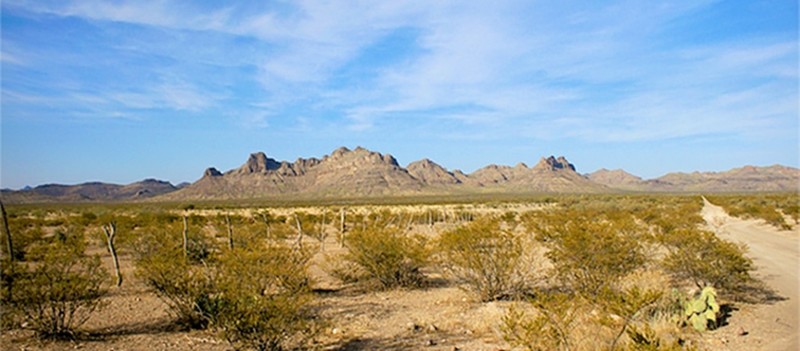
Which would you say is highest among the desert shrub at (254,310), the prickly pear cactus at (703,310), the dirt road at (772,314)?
the desert shrub at (254,310)

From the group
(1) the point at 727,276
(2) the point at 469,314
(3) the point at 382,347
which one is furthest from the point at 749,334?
(3) the point at 382,347

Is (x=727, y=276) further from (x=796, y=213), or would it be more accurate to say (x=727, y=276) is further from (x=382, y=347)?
(x=796, y=213)

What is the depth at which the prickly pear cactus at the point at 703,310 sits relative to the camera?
9547 mm

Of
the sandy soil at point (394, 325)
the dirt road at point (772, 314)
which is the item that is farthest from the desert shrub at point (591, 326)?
the sandy soil at point (394, 325)

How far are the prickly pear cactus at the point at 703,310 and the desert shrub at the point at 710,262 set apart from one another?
9.54 ft

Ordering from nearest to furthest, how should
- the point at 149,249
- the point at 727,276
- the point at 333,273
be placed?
the point at 727,276 → the point at 333,273 → the point at 149,249

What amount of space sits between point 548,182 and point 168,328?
195 metres

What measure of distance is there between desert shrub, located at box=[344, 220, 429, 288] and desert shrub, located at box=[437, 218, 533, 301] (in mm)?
1529

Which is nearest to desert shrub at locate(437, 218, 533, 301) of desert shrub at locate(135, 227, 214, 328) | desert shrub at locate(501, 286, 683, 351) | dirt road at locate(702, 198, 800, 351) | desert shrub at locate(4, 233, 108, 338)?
desert shrub at locate(501, 286, 683, 351)

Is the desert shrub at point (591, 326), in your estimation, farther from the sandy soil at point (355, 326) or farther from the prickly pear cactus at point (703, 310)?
the sandy soil at point (355, 326)

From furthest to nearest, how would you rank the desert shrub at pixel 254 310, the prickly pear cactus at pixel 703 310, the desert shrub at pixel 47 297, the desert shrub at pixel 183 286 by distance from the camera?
1. the desert shrub at pixel 183 286
2. the prickly pear cactus at pixel 703 310
3. the desert shrub at pixel 47 297
4. the desert shrub at pixel 254 310

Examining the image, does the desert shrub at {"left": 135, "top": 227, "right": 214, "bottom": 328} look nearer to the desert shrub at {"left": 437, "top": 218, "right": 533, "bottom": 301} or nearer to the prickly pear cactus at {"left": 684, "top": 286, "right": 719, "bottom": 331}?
the desert shrub at {"left": 437, "top": 218, "right": 533, "bottom": 301}

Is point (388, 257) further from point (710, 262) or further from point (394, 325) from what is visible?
point (710, 262)

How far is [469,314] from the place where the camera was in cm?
1123
